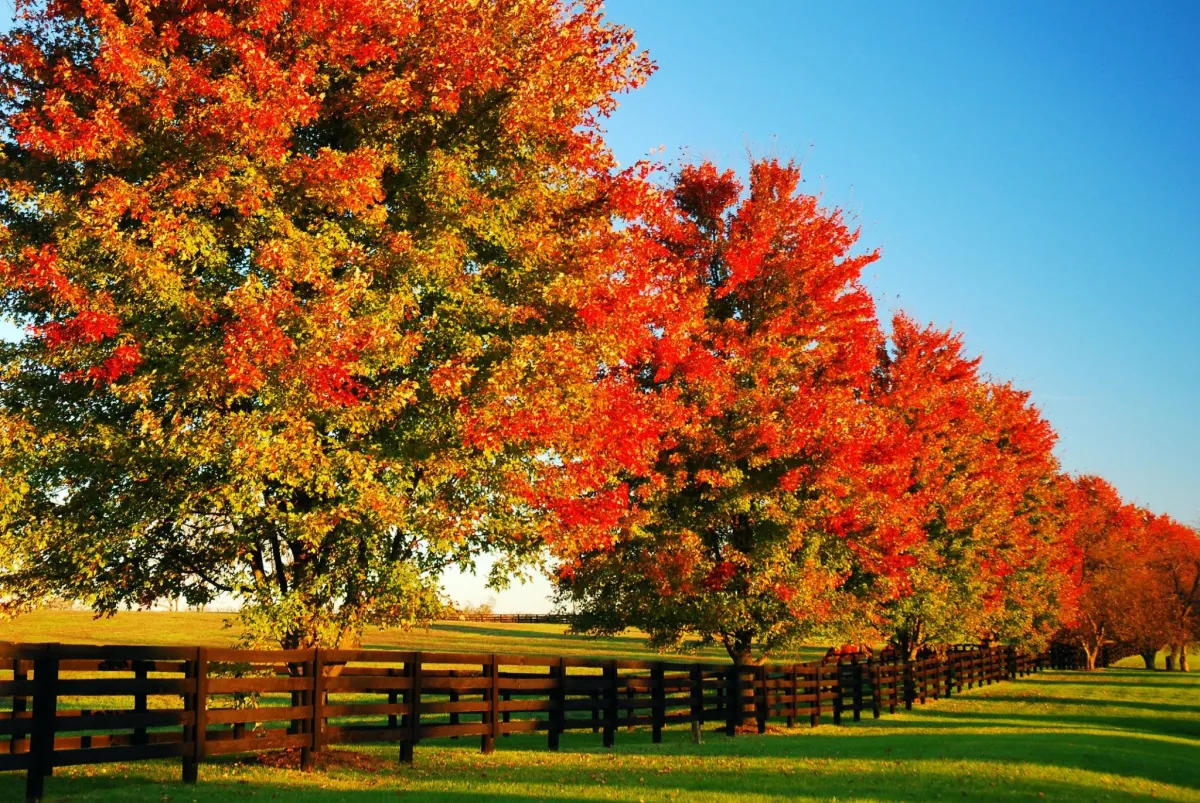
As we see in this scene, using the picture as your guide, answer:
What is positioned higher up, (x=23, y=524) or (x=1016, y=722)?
(x=23, y=524)

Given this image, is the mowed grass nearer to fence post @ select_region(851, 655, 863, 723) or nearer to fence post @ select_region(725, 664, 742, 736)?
fence post @ select_region(851, 655, 863, 723)

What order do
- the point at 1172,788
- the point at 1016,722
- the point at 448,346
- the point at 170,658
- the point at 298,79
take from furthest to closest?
the point at 1016,722 → the point at 1172,788 → the point at 448,346 → the point at 298,79 → the point at 170,658

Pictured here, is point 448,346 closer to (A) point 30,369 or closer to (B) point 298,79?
(B) point 298,79

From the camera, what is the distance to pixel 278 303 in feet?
46.6

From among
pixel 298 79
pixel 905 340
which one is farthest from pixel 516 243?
pixel 905 340

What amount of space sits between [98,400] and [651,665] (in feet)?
43.5

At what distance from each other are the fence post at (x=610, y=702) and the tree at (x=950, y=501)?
11806 millimetres

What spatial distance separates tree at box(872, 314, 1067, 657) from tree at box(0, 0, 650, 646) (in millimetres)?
17675

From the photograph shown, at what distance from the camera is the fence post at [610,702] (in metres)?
21.4

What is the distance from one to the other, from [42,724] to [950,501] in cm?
3835

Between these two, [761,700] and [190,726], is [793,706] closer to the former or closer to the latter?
[761,700]

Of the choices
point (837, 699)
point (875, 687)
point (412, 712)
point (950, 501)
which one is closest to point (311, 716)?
point (412, 712)

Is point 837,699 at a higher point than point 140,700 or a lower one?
lower

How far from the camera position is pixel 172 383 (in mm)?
14742
